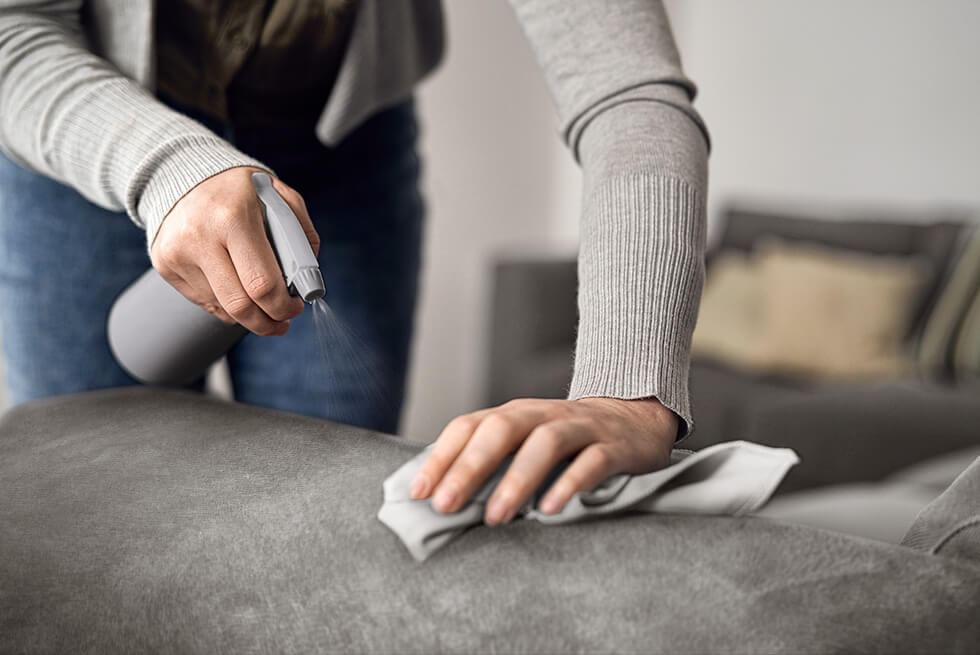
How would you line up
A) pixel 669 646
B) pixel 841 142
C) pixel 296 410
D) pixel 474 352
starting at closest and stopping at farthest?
pixel 669 646 → pixel 296 410 → pixel 841 142 → pixel 474 352

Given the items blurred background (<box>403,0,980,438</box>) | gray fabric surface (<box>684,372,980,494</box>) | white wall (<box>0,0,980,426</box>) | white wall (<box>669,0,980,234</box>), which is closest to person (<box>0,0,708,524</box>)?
gray fabric surface (<box>684,372,980,494</box>)

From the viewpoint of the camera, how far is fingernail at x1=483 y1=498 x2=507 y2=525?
0.43m

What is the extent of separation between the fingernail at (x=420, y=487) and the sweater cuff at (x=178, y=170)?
0.74 feet

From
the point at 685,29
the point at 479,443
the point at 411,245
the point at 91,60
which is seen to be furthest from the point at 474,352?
the point at 479,443

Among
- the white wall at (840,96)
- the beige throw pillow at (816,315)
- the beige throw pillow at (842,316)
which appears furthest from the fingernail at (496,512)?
the white wall at (840,96)

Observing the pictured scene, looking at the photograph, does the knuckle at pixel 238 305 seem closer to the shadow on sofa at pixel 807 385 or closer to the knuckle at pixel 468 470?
the knuckle at pixel 468 470

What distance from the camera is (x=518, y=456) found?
44 cm

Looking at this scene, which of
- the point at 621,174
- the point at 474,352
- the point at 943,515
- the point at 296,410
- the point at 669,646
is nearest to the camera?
the point at 669,646

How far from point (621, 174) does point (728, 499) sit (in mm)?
239

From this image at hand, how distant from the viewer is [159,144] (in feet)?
1.92

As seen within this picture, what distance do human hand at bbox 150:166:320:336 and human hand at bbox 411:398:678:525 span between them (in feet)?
0.49

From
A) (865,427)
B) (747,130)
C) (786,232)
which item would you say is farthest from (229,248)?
(747,130)

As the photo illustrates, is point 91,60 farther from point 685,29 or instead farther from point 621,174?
point 685,29

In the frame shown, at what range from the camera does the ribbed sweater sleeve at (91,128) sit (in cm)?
58
